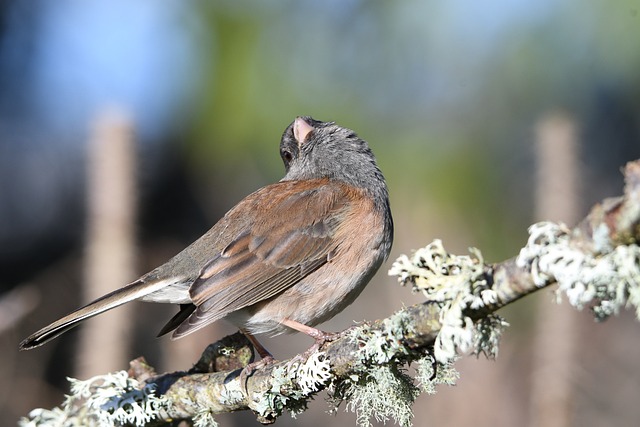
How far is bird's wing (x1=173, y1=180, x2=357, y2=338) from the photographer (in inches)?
129

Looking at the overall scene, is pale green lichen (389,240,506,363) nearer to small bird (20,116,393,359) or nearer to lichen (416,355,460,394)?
lichen (416,355,460,394)

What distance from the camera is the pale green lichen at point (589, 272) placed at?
5.11 feet

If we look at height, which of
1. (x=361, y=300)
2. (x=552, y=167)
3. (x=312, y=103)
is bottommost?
(x=552, y=167)

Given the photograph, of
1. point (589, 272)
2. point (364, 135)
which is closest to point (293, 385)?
point (589, 272)

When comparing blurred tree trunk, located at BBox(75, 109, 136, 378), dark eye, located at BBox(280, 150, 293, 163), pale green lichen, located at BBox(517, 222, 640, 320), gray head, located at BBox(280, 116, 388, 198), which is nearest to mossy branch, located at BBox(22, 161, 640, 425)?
pale green lichen, located at BBox(517, 222, 640, 320)

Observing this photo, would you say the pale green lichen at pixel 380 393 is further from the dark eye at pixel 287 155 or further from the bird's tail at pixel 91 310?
the dark eye at pixel 287 155

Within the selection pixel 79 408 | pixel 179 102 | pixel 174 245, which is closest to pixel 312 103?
pixel 179 102

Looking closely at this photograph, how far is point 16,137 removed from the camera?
8.10 metres

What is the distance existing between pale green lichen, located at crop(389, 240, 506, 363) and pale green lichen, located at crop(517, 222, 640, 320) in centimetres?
18

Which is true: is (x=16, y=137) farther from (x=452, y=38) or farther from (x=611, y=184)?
(x=611, y=184)

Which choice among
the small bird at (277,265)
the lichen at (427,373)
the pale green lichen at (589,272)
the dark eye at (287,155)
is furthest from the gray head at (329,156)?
the pale green lichen at (589,272)

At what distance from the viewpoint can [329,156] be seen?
4.07 meters

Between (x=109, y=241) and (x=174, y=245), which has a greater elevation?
(x=174, y=245)

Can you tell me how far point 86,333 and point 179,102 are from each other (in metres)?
4.20
